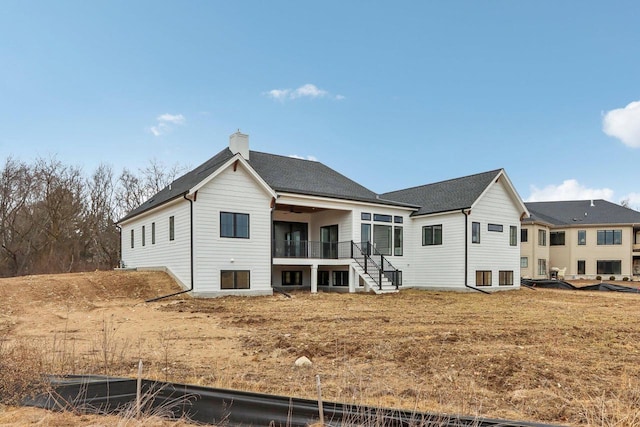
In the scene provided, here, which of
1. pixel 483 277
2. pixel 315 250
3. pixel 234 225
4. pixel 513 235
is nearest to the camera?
pixel 234 225

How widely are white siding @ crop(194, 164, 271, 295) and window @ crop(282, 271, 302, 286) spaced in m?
4.32

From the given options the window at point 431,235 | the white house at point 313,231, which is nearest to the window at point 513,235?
the white house at point 313,231

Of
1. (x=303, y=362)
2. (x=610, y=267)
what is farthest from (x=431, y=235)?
(x=610, y=267)

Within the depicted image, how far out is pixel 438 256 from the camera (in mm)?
21812

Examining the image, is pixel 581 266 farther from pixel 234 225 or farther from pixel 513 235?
pixel 234 225

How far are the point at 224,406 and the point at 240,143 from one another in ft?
60.1

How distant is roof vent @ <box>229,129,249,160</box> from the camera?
21.2 metres

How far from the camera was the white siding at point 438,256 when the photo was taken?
20.9 metres

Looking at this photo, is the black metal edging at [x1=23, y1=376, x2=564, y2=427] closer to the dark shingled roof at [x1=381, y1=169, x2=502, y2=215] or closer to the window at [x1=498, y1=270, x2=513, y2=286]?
the dark shingled roof at [x1=381, y1=169, x2=502, y2=215]

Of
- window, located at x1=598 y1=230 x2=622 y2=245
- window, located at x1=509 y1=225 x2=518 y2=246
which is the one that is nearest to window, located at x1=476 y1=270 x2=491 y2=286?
window, located at x1=509 y1=225 x2=518 y2=246

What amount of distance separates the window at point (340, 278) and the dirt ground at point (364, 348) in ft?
18.9

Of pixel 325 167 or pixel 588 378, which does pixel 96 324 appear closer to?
pixel 588 378

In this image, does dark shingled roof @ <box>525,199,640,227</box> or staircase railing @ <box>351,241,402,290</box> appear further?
dark shingled roof @ <box>525,199,640,227</box>

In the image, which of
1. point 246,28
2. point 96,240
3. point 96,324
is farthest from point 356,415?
point 96,240
